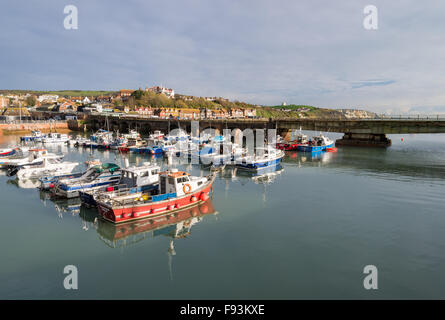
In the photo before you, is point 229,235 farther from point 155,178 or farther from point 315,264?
point 155,178

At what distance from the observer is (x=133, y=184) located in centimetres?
2420

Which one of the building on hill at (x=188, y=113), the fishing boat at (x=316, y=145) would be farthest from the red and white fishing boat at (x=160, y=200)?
the building on hill at (x=188, y=113)

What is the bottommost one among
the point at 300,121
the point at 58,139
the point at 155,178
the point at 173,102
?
the point at 155,178

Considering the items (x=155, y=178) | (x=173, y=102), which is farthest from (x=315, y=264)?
(x=173, y=102)

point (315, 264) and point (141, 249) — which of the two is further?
point (141, 249)

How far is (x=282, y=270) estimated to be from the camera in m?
14.0

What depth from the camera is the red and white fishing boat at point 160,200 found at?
19875 millimetres

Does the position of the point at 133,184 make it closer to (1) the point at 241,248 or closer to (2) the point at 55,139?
(1) the point at 241,248

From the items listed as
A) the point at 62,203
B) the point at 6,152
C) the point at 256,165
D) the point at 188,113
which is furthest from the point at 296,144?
the point at 188,113

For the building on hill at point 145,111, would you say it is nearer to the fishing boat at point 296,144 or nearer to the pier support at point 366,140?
the fishing boat at point 296,144

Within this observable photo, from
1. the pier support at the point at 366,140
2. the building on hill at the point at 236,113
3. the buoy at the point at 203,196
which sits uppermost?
the building on hill at the point at 236,113

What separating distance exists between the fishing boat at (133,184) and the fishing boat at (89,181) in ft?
6.42

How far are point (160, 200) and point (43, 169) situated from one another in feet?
72.2
